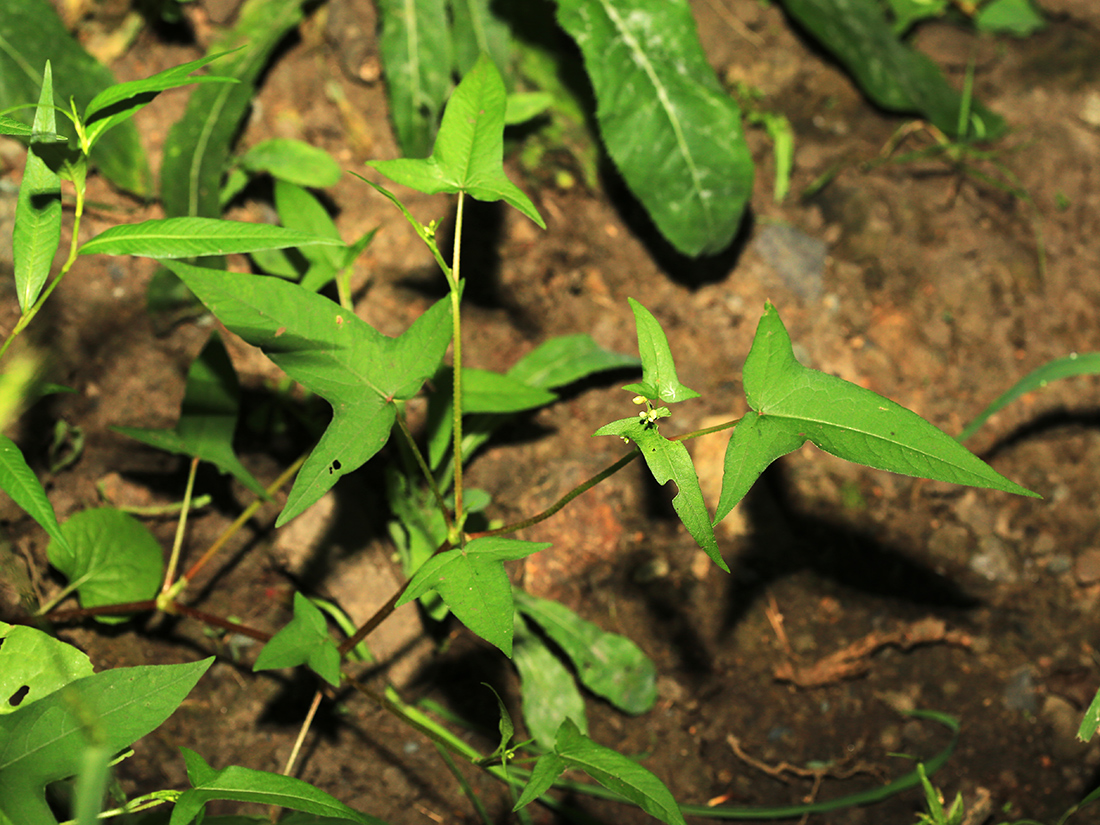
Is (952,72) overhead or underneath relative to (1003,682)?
overhead

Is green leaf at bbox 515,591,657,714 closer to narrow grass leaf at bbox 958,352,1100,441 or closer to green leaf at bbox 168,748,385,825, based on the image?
green leaf at bbox 168,748,385,825

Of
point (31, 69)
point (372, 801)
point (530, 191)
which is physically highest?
point (31, 69)

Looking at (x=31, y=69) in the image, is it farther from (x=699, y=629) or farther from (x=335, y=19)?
(x=699, y=629)

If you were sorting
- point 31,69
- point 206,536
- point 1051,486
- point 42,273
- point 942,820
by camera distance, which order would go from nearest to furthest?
point 42,273 → point 942,820 → point 206,536 → point 31,69 → point 1051,486

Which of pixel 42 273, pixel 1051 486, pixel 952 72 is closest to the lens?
pixel 42 273

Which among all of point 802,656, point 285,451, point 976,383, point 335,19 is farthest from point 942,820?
point 335,19

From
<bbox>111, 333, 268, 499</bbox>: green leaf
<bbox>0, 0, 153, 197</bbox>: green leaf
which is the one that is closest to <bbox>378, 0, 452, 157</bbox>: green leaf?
<bbox>0, 0, 153, 197</bbox>: green leaf

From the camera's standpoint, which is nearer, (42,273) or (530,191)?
(42,273)

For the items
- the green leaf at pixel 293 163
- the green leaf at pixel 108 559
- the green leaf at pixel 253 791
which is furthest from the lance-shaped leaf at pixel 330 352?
the green leaf at pixel 293 163
